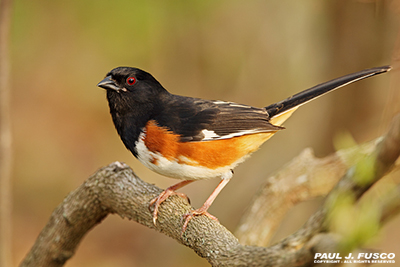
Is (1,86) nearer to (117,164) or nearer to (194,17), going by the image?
(117,164)

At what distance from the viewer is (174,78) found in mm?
7180

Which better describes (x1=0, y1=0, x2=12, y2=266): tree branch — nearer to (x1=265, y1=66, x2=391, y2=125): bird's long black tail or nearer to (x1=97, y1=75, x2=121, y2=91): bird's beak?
(x1=97, y1=75, x2=121, y2=91): bird's beak

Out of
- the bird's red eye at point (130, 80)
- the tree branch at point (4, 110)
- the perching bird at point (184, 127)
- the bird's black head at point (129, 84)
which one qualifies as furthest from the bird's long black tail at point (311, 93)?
the tree branch at point (4, 110)

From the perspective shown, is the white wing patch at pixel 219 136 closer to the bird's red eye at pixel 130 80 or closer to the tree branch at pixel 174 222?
the tree branch at pixel 174 222

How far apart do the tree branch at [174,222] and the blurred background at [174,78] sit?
7.85ft

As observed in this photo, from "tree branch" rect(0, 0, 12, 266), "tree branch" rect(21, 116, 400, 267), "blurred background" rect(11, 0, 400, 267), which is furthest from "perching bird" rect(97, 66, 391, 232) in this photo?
"blurred background" rect(11, 0, 400, 267)

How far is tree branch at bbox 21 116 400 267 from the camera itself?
100cm

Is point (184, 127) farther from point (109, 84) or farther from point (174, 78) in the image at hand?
point (174, 78)

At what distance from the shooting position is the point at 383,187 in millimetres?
962

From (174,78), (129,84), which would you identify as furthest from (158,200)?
(174,78)

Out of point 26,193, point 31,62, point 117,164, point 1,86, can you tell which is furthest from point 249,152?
point 31,62

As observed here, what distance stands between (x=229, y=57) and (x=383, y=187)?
5.88 m

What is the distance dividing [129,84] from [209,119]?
651 millimetres

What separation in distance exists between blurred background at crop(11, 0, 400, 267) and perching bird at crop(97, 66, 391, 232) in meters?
2.38
